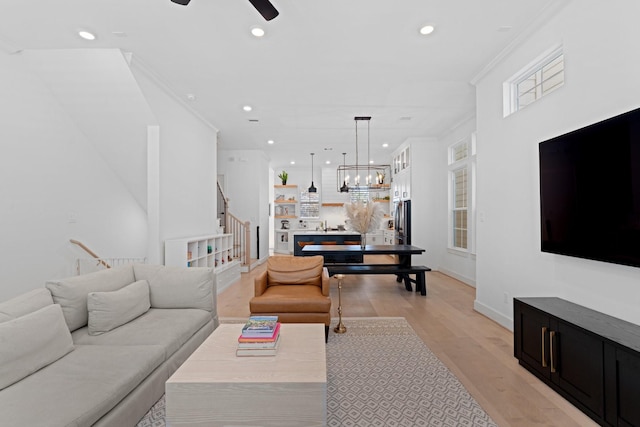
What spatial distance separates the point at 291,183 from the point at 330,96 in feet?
22.9

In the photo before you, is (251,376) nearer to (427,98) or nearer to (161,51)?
(161,51)

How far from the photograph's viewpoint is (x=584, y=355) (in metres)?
2.05

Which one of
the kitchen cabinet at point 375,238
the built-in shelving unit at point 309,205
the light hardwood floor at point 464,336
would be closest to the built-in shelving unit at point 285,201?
the built-in shelving unit at point 309,205

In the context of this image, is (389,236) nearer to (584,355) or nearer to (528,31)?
(528,31)

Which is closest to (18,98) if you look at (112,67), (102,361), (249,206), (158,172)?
(112,67)

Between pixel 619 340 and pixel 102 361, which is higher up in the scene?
pixel 619 340

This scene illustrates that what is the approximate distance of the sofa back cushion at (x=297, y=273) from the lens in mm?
3945

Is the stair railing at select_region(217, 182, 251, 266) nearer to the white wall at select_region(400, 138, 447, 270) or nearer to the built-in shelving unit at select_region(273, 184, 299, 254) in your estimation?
the built-in shelving unit at select_region(273, 184, 299, 254)

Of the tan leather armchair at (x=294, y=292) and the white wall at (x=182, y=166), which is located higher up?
the white wall at (x=182, y=166)

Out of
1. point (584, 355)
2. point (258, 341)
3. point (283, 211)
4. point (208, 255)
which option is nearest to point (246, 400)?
point (258, 341)

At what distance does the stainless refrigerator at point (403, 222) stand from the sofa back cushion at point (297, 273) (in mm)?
4183

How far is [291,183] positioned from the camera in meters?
11.7

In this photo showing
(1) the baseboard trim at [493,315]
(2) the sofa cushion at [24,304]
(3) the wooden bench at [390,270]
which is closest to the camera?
(2) the sofa cushion at [24,304]

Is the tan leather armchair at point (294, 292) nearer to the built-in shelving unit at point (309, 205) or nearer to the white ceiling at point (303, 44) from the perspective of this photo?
the white ceiling at point (303, 44)
